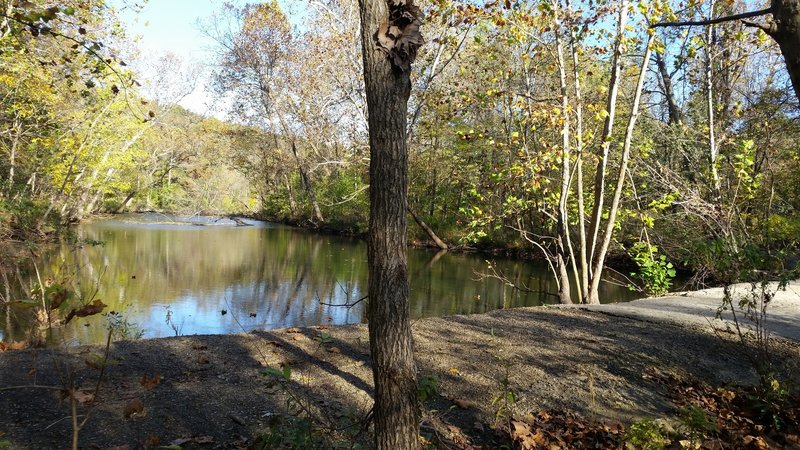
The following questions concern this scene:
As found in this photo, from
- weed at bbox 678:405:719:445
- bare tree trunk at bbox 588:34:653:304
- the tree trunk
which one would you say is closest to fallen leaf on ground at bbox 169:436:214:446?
the tree trunk

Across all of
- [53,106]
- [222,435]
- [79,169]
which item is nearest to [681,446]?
[222,435]

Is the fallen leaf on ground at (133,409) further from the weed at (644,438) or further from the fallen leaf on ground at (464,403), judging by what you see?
the weed at (644,438)

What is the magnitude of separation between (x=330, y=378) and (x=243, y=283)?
426 inches

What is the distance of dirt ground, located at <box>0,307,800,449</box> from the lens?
3117 millimetres

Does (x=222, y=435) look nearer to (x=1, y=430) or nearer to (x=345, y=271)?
(x=1, y=430)

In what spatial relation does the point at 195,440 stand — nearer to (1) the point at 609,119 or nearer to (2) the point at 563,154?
(2) the point at 563,154

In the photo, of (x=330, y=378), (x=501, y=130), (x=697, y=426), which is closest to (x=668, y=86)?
(x=501, y=130)

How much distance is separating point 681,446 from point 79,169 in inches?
822

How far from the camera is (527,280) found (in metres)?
16.6

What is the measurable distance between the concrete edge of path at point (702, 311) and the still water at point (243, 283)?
344 cm

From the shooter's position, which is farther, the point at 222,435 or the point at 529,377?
the point at 529,377

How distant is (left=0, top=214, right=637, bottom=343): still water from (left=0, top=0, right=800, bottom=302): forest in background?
66.1 inches

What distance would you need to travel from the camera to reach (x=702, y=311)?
23.7 feet

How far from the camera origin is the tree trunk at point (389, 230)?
8.75 ft
